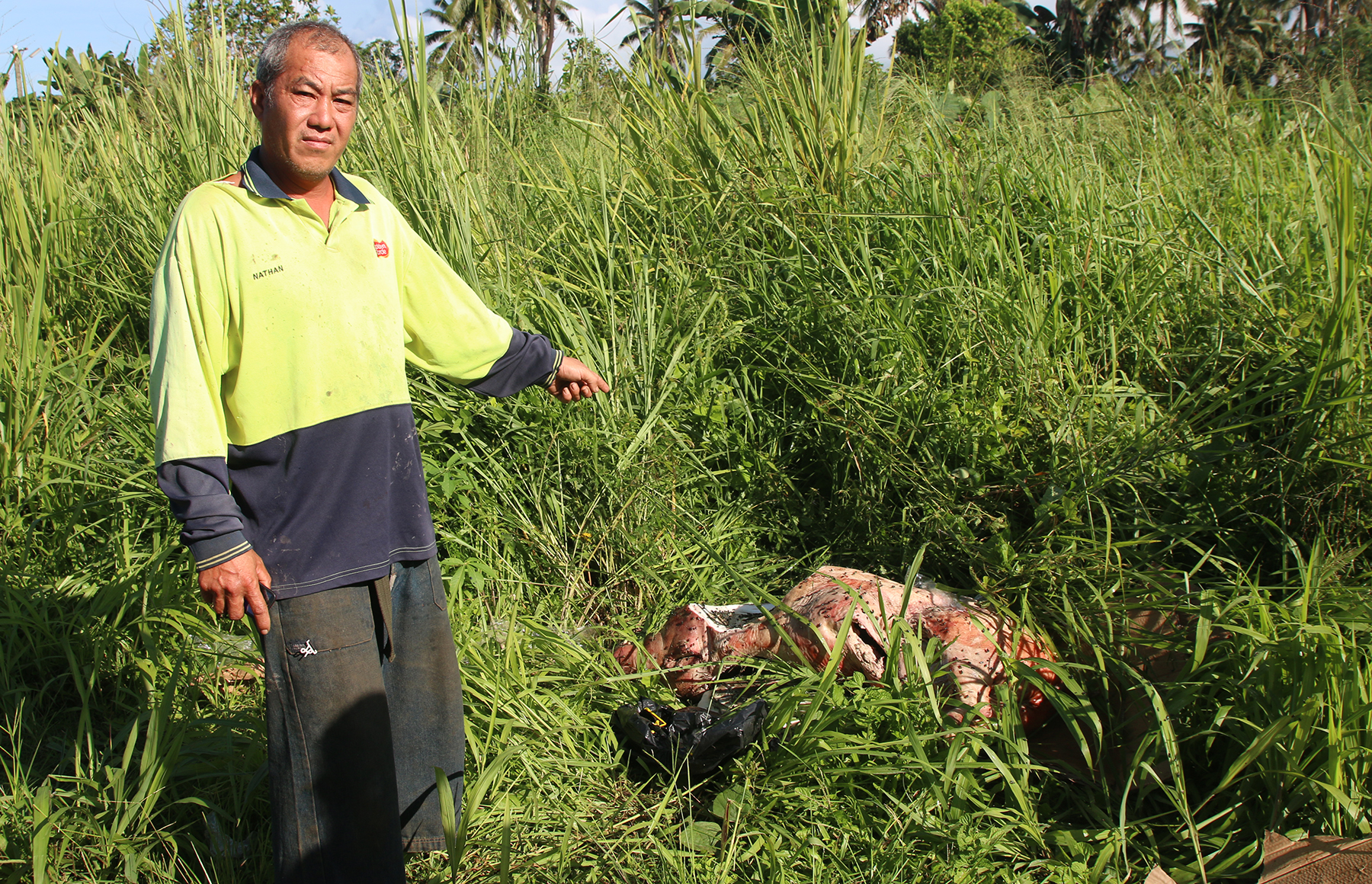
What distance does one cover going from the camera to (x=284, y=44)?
63.4 inches

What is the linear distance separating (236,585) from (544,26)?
3939 millimetres

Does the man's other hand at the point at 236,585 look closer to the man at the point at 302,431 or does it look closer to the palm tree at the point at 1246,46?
the man at the point at 302,431

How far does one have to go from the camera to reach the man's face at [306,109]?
1595mm

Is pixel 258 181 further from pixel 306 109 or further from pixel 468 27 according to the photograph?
pixel 468 27

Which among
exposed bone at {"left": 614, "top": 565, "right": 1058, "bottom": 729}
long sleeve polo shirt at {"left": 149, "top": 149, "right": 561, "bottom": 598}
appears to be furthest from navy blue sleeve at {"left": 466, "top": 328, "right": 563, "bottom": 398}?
exposed bone at {"left": 614, "top": 565, "right": 1058, "bottom": 729}

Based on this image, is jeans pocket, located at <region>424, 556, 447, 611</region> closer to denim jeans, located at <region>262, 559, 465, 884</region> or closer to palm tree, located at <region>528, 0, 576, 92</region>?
denim jeans, located at <region>262, 559, 465, 884</region>

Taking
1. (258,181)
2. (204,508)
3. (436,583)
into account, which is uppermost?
(258,181)

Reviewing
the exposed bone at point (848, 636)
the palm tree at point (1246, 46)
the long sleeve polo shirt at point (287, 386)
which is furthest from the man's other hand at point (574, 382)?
the palm tree at point (1246, 46)

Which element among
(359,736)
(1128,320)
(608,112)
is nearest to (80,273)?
(608,112)

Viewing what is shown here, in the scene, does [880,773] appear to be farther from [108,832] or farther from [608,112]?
[608,112]

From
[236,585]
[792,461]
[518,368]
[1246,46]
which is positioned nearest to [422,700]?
[236,585]

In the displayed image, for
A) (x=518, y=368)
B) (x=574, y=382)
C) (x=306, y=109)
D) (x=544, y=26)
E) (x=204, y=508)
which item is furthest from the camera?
(x=544, y=26)

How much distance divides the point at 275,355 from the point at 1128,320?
2741 millimetres

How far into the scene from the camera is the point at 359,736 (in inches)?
66.2
